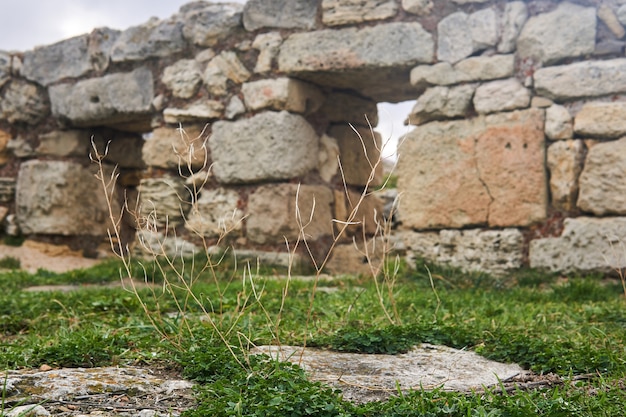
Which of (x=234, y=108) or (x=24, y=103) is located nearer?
(x=234, y=108)

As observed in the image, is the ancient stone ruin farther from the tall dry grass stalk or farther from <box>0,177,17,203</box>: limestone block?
the tall dry grass stalk

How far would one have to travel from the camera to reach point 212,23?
224 inches

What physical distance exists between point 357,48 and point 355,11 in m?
0.29

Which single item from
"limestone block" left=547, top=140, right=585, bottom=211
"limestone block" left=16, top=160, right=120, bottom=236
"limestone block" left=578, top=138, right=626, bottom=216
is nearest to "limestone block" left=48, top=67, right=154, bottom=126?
"limestone block" left=16, top=160, right=120, bottom=236

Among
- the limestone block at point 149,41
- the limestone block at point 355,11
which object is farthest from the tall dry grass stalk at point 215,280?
the limestone block at point 355,11

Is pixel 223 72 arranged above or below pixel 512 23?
below

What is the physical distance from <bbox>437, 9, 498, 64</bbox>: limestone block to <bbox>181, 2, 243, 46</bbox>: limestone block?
68.5 inches

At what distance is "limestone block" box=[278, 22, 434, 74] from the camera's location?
499cm

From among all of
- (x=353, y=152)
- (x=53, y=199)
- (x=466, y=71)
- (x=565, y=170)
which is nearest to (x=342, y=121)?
(x=353, y=152)

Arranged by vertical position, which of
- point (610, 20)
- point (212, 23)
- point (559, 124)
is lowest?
point (559, 124)

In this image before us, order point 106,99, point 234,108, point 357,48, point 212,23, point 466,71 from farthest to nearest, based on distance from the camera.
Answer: point 106,99
point 212,23
point 234,108
point 357,48
point 466,71

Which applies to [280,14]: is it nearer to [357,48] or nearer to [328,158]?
[357,48]

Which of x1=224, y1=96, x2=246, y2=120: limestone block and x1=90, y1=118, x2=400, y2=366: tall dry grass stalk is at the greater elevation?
x1=224, y1=96, x2=246, y2=120: limestone block

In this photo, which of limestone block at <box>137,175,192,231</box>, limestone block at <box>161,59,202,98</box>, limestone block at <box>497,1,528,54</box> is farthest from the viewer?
limestone block at <box>137,175,192,231</box>
